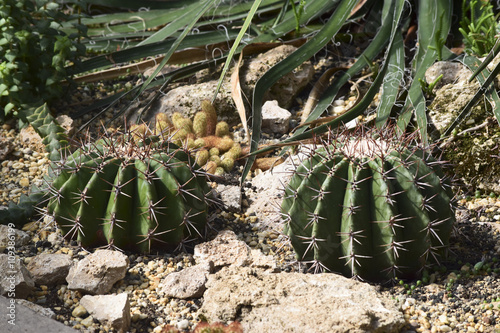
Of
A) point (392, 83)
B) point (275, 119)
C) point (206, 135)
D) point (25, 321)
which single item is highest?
point (392, 83)

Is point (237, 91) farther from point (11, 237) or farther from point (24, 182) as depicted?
point (11, 237)

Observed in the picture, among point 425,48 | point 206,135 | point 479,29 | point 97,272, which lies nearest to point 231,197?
point 206,135

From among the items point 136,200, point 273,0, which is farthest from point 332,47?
point 136,200

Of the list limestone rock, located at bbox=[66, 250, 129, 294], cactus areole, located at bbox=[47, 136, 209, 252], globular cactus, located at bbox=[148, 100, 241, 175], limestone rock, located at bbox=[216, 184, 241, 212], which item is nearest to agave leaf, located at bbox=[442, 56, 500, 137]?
limestone rock, located at bbox=[216, 184, 241, 212]

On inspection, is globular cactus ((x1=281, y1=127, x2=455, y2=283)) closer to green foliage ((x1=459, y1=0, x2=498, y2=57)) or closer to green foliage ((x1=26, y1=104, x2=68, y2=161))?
green foliage ((x1=459, y1=0, x2=498, y2=57))

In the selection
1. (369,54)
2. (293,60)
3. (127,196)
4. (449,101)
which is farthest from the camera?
(369,54)

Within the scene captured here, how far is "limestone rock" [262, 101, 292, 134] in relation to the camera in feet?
13.2

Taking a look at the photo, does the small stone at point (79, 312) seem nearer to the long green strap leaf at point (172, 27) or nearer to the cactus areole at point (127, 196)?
the cactus areole at point (127, 196)

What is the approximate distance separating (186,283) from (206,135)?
1.38 metres

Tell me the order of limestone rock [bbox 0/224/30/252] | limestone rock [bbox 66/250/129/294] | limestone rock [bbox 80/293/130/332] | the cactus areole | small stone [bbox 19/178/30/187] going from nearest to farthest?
limestone rock [bbox 80/293/130/332] < limestone rock [bbox 66/250/129/294] < the cactus areole < limestone rock [bbox 0/224/30/252] < small stone [bbox 19/178/30/187]

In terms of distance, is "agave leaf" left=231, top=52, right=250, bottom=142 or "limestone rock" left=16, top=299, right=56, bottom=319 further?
"agave leaf" left=231, top=52, right=250, bottom=142

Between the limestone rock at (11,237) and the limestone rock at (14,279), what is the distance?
1.06 feet

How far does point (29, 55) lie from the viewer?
4051 mm

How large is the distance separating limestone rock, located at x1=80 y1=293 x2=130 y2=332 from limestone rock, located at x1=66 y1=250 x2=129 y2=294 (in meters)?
0.07
